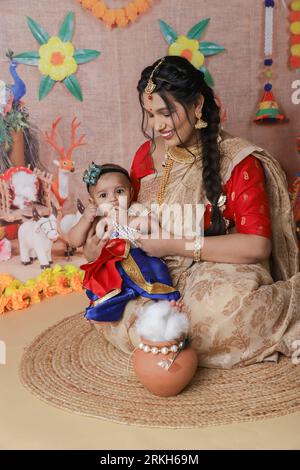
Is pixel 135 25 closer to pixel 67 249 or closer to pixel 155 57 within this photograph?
pixel 155 57

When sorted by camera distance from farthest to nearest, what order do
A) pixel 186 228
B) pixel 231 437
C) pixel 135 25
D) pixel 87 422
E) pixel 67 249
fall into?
pixel 67 249 < pixel 135 25 < pixel 186 228 < pixel 87 422 < pixel 231 437

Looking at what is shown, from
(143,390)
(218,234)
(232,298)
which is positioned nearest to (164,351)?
(143,390)

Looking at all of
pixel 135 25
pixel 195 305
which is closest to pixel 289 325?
pixel 195 305

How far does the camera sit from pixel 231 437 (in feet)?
7.07

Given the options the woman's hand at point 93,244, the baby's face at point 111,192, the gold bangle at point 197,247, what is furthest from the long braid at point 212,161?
the woman's hand at point 93,244

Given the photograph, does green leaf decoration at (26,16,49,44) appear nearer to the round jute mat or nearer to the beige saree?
the beige saree

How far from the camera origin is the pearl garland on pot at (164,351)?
7.73 feet

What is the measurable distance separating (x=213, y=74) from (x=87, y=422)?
2687 millimetres

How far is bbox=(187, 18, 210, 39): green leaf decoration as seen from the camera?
13.2 feet

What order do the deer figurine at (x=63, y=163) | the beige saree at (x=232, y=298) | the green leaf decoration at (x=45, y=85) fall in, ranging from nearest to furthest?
the beige saree at (x=232, y=298)
the green leaf decoration at (x=45, y=85)
the deer figurine at (x=63, y=163)

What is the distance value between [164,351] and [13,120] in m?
2.32

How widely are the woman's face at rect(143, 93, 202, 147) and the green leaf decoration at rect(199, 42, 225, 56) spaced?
141 cm

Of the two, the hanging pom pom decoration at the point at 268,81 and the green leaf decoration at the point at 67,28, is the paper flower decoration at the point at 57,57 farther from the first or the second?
the hanging pom pom decoration at the point at 268,81

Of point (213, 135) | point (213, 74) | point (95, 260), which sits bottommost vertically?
point (95, 260)
